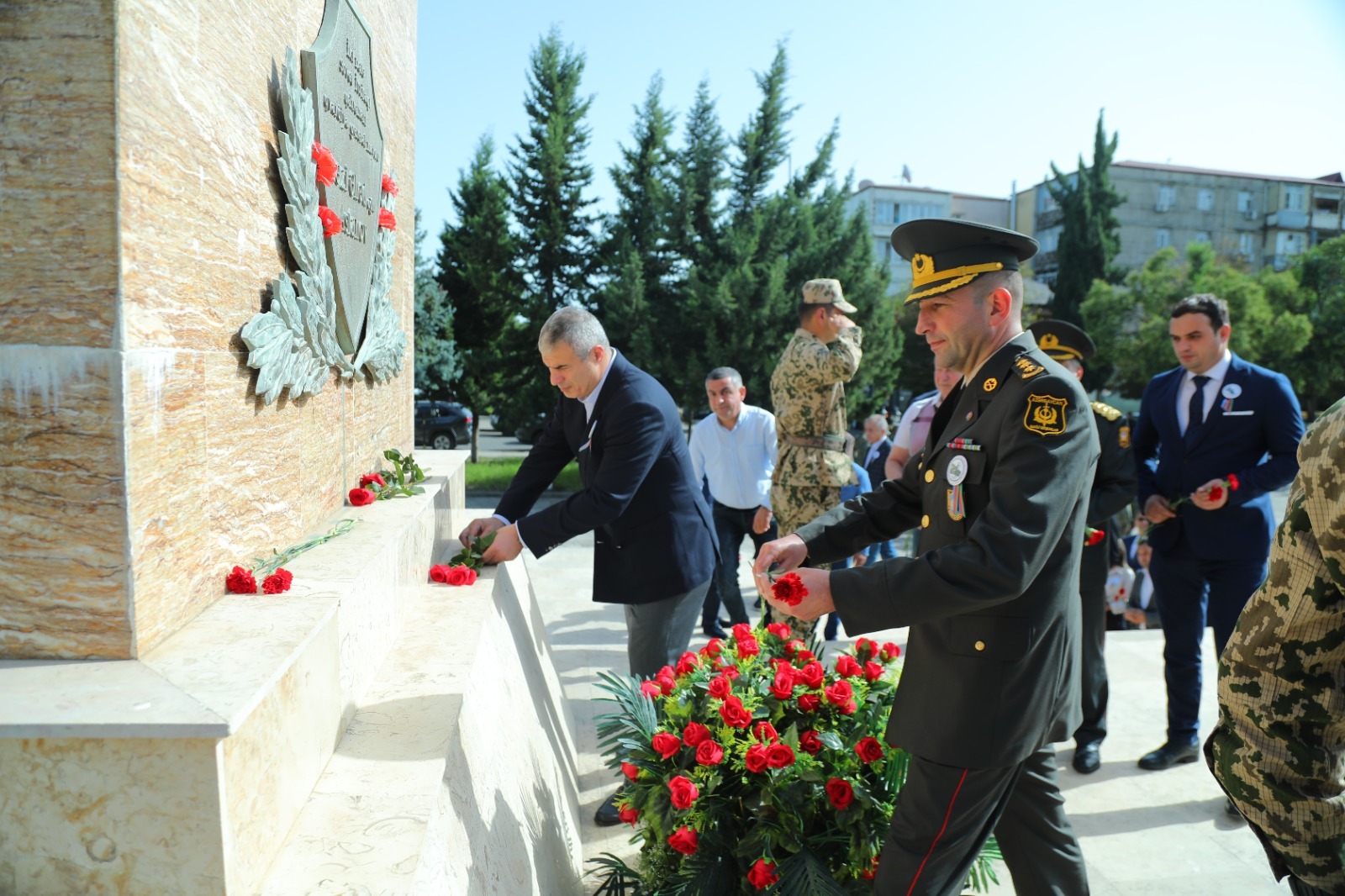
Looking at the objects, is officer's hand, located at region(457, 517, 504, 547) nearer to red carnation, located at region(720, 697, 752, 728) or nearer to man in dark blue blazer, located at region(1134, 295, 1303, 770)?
red carnation, located at region(720, 697, 752, 728)

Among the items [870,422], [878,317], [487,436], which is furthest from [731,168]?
[487,436]

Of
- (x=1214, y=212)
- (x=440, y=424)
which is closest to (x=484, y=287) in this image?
(x=440, y=424)

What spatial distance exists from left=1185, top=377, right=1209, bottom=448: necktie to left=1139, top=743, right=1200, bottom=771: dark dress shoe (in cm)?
142

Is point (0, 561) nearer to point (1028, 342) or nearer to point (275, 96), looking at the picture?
point (275, 96)

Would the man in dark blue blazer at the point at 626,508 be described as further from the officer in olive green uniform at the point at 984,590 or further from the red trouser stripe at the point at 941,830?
the red trouser stripe at the point at 941,830

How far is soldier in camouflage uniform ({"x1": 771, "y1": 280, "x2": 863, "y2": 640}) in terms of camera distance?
15.5 ft

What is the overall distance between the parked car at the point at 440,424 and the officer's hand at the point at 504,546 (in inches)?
798

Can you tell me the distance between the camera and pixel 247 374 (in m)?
2.38

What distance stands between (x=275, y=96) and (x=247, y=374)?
0.91m

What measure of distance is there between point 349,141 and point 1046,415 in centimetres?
279

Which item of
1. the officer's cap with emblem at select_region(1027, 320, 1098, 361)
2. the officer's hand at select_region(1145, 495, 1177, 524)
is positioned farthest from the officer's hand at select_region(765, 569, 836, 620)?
the officer's hand at select_region(1145, 495, 1177, 524)

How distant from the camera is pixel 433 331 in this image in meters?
21.5

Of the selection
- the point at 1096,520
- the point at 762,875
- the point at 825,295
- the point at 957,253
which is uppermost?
the point at 825,295

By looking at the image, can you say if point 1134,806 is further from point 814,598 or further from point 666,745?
point 814,598
